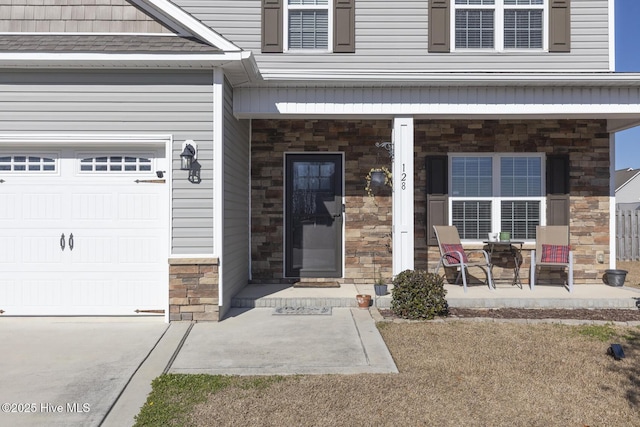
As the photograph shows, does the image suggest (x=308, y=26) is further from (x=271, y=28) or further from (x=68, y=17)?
(x=68, y=17)

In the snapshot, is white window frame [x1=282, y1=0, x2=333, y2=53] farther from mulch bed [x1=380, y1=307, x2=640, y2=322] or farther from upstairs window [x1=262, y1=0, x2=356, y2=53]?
mulch bed [x1=380, y1=307, x2=640, y2=322]

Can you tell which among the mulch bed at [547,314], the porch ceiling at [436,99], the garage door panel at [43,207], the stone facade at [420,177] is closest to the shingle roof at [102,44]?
the porch ceiling at [436,99]

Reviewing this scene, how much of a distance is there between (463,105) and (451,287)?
264cm

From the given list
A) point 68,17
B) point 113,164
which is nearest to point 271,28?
point 68,17

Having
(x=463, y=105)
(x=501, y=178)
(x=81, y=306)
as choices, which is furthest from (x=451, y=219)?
(x=81, y=306)

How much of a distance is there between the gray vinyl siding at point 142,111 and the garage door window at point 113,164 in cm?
33

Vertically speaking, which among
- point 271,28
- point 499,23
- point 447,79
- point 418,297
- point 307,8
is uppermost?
point 307,8

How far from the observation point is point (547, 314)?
5504mm

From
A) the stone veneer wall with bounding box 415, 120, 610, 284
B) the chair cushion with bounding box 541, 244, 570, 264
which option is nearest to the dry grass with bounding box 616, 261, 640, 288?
the stone veneer wall with bounding box 415, 120, 610, 284

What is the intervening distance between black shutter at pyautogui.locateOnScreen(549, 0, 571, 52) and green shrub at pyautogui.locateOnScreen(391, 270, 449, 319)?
4100mm

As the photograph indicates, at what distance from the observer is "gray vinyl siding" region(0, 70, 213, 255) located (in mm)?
5156

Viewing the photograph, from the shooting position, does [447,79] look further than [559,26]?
No

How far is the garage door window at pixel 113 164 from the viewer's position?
17.5ft

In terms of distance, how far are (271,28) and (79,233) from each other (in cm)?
390
